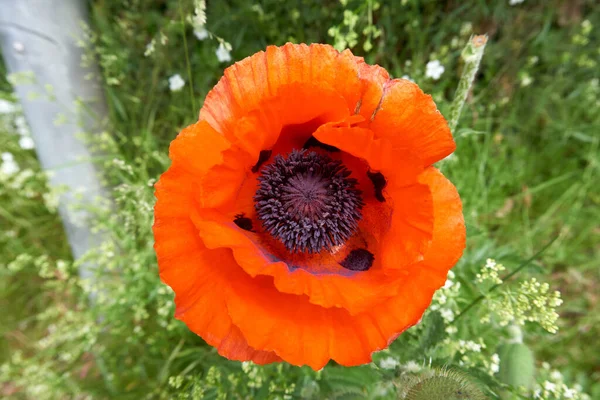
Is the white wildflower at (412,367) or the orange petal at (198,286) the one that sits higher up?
the orange petal at (198,286)

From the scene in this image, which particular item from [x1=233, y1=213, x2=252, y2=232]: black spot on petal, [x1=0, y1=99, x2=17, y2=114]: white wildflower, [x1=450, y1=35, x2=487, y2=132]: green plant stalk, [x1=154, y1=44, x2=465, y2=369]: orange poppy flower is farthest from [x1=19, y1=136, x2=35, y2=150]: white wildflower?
[x1=450, y1=35, x2=487, y2=132]: green plant stalk

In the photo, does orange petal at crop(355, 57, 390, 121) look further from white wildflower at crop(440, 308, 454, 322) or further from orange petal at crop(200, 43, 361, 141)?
white wildflower at crop(440, 308, 454, 322)

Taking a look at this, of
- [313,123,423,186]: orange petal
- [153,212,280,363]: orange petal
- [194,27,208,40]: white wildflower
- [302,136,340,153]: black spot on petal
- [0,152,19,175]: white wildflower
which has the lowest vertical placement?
[0,152,19,175]: white wildflower

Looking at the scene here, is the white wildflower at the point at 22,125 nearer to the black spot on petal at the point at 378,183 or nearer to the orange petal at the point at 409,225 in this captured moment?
the black spot on petal at the point at 378,183

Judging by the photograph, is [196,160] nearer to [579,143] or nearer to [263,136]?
[263,136]

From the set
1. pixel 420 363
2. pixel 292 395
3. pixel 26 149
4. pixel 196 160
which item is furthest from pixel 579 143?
pixel 26 149

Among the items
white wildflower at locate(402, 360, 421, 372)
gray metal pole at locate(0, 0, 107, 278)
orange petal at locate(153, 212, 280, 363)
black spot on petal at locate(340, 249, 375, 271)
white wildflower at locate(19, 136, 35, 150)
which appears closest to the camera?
orange petal at locate(153, 212, 280, 363)

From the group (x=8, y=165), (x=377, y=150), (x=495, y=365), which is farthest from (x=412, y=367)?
(x=8, y=165)

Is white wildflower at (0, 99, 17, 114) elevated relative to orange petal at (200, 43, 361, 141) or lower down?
lower down

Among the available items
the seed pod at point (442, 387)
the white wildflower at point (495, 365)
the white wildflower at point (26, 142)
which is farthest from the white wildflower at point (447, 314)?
the white wildflower at point (26, 142)
